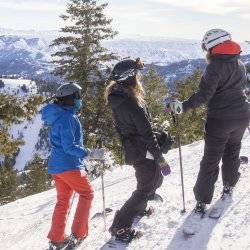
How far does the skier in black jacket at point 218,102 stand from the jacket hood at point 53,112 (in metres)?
1.61

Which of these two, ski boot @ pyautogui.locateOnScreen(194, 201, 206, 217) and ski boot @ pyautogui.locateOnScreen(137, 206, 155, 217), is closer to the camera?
ski boot @ pyautogui.locateOnScreen(194, 201, 206, 217)

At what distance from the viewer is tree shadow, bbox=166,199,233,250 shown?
572 centimetres

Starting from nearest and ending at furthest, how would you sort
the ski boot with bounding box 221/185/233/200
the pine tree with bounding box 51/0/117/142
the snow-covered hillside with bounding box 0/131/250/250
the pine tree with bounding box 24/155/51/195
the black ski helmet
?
1. the black ski helmet
2. the snow-covered hillside with bounding box 0/131/250/250
3. the ski boot with bounding box 221/185/233/200
4. the pine tree with bounding box 51/0/117/142
5. the pine tree with bounding box 24/155/51/195

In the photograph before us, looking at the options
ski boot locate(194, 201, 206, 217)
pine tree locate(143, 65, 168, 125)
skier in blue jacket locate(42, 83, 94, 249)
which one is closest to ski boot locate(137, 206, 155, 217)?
ski boot locate(194, 201, 206, 217)

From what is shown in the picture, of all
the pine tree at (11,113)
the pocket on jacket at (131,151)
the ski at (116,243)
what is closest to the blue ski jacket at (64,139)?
the pocket on jacket at (131,151)

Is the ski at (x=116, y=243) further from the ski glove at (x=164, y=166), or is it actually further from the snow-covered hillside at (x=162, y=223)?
the ski glove at (x=164, y=166)

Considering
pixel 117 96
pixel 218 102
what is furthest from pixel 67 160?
pixel 218 102

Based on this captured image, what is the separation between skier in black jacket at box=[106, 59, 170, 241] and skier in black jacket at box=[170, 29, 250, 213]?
84 cm

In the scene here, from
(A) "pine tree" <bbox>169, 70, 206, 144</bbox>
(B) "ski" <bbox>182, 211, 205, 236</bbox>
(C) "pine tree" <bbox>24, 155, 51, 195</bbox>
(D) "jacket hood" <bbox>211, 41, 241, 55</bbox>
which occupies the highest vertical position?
(D) "jacket hood" <bbox>211, 41, 241, 55</bbox>

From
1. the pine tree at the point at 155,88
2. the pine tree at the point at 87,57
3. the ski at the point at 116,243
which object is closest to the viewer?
the ski at the point at 116,243

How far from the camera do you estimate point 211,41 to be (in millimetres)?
6172

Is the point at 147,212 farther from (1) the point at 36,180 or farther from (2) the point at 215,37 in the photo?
(1) the point at 36,180

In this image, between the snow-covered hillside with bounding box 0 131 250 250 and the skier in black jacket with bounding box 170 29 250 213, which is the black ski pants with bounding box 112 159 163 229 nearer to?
the snow-covered hillside with bounding box 0 131 250 250

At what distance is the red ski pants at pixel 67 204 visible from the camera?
→ 5.93 meters
